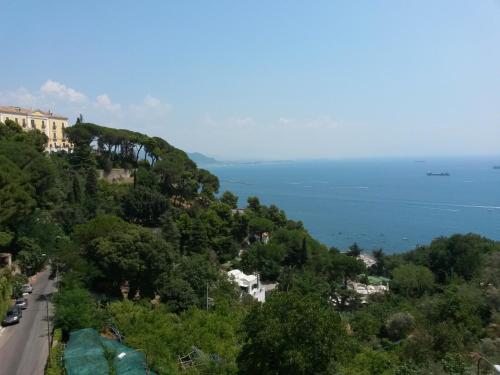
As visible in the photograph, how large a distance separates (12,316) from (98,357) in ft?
17.8

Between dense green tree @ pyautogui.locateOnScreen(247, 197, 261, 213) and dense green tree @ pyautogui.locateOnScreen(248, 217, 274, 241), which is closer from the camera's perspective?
dense green tree @ pyautogui.locateOnScreen(248, 217, 274, 241)

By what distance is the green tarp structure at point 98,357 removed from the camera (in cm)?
1111

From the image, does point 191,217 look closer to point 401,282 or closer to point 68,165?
point 68,165

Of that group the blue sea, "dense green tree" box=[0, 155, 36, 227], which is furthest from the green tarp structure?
the blue sea

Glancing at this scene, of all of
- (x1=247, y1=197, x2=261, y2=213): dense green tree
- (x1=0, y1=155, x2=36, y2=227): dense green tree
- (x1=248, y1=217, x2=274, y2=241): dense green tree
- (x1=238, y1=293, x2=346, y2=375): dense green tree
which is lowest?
(x1=248, y1=217, x2=274, y2=241): dense green tree

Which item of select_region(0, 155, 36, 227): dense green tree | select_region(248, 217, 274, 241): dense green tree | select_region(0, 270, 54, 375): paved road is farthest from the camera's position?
select_region(248, 217, 274, 241): dense green tree

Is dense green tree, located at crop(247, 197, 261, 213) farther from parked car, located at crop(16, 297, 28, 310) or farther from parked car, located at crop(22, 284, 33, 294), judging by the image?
parked car, located at crop(16, 297, 28, 310)

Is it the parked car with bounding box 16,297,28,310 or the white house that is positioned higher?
the parked car with bounding box 16,297,28,310

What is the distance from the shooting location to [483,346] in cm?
1388

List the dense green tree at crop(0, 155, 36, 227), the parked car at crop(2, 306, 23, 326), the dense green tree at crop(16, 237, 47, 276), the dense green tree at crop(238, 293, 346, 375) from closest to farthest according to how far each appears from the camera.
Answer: the dense green tree at crop(238, 293, 346, 375) < the parked car at crop(2, 306, 23, 326) < the dense green tree at crop(0, 155, 36, 227) < the dense green tree at crop(16, 237, 47, 276)

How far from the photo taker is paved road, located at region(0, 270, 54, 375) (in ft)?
39.4

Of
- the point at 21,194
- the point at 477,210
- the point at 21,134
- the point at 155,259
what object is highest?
the point at 21,134

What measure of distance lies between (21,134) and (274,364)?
90.8 ft

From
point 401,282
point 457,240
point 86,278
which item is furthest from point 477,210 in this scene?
point 86,278
